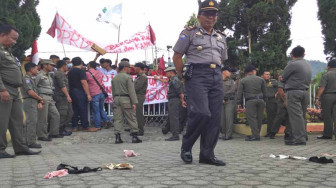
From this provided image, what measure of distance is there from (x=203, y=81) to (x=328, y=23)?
24491mm

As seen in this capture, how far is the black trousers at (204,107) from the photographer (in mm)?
4188

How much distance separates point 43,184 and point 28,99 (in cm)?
384

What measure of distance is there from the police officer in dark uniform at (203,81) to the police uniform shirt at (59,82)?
5185mm

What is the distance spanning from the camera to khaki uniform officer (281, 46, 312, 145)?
6.88m

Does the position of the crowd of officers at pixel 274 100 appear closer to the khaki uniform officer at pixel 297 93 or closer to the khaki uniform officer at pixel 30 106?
the khaki uniform officer at pixel 297 93

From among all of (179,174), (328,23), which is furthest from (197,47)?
(328,23)

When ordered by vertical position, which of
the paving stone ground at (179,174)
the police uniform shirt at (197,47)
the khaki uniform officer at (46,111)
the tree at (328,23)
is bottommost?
the paving stone ground at (179,174)

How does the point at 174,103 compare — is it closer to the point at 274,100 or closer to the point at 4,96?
the point at 274,100

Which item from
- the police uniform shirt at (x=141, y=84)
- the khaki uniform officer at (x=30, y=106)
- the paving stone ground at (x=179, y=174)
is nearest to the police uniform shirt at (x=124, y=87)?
the police uniform shirt at (x=141, y=84)

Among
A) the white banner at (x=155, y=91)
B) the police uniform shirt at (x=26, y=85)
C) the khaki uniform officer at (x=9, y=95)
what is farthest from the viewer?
the white banner at (x=155, y=91)

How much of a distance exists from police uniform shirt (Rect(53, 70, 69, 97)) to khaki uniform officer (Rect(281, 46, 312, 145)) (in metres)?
5.30

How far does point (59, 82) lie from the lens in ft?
28.9

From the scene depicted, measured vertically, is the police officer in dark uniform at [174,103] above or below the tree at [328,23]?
Answer: below

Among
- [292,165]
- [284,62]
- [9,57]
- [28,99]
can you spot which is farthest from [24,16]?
[292,165]
